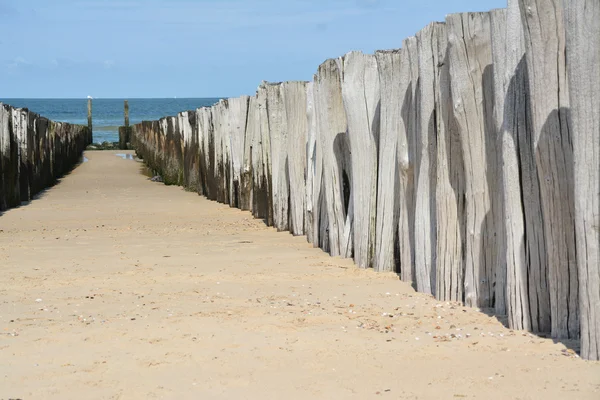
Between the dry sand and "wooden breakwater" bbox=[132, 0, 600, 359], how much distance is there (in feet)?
0.69

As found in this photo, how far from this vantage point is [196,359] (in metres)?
3.52

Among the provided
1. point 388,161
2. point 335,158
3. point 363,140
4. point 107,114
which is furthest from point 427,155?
point 107,114

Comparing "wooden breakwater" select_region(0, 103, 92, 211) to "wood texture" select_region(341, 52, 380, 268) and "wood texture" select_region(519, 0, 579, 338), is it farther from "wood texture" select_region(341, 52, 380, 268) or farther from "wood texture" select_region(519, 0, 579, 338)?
"wood texture" select_region(519, 0, 579, 338)

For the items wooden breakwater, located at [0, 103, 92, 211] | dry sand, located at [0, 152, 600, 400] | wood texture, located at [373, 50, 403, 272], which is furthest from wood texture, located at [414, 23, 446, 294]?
wooden breakwater, located at [0, 103, 92, 211]

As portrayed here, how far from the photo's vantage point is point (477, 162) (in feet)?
14.1

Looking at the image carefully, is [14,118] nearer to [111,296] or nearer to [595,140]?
[111,296]

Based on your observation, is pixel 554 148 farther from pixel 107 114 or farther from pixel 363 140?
pixel 107 114

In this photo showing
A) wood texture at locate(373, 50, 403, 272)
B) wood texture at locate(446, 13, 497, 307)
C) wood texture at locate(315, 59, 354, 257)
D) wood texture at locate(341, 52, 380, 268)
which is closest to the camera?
wood texture at locate(446, 13, 497, 307)

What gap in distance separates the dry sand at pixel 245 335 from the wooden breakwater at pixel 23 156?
450 cm

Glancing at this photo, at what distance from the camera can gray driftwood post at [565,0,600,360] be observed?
3.13 meters

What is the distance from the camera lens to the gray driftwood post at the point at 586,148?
313cm

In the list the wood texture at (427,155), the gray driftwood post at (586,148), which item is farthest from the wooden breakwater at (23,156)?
the gray driftwood post at (586,148)

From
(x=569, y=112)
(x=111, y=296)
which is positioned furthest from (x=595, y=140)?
(x=111, y=296)

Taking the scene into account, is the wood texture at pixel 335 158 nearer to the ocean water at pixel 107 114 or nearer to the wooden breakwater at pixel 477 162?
the wooden breakwater at pixel 477 162
